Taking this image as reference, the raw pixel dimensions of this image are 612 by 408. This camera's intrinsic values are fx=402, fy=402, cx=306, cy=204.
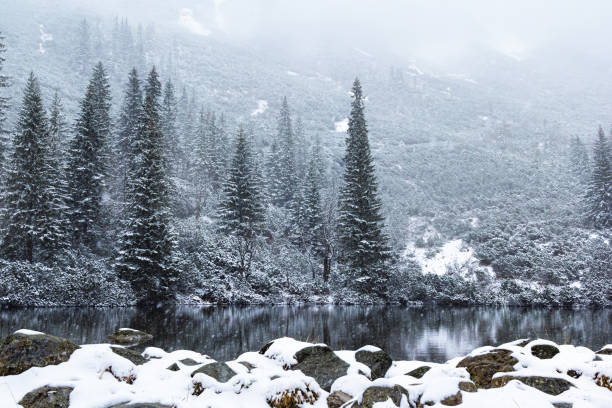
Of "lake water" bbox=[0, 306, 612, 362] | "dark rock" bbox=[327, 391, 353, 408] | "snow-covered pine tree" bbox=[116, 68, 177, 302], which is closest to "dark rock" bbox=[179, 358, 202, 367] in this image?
"dark rock" bbox=[327, 391, 353, 408]

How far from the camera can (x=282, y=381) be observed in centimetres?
634

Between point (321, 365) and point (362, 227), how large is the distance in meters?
27.2

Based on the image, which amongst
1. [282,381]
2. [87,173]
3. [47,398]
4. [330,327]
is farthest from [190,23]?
[282,381]

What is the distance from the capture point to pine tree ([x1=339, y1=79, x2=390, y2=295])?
33.7 meters

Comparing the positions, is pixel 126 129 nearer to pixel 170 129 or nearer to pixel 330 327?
pixel 170 129

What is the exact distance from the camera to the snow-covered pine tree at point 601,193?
41594 millimetres

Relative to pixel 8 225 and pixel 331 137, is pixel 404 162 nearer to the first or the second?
pixel 331 137

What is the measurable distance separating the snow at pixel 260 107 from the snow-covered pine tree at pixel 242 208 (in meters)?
55.4

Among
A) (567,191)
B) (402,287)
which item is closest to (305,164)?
(402,287)

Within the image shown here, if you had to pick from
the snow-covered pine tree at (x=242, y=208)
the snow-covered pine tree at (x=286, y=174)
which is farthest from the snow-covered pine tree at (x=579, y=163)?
the snow-covered pine tree at (x=242, y=208)

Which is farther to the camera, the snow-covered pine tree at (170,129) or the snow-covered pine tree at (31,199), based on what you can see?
the snow-covered pine tree at (170,129)

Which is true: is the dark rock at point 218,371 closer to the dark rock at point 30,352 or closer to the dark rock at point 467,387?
the dark rock at point 30,352

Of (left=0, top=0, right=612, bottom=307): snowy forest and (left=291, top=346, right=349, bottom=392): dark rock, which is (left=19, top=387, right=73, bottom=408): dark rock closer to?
(left=291, top=346, right=349, bottom=392): dark rock

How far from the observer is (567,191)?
54.6 m
